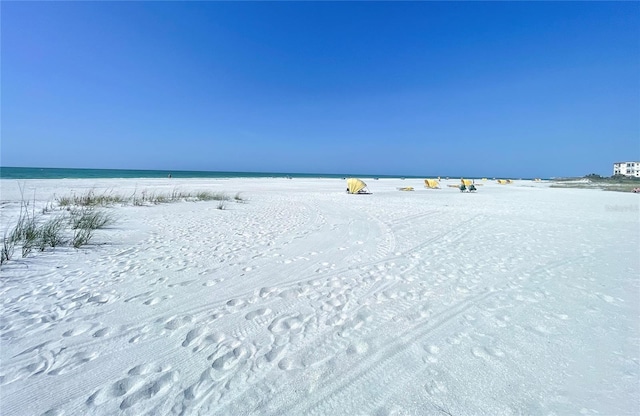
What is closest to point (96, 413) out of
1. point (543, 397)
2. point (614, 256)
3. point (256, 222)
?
point (543, 397)

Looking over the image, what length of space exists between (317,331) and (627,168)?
153m

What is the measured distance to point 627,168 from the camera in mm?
98750

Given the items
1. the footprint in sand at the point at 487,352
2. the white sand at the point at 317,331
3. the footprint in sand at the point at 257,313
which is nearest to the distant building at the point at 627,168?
the white sand at the point at 317,331

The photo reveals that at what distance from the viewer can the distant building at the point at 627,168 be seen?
3627 inches

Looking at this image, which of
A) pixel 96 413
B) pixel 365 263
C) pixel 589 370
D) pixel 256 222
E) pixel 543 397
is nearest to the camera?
pixel 96 413

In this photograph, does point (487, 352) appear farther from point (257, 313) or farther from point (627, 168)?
point (627, 168)

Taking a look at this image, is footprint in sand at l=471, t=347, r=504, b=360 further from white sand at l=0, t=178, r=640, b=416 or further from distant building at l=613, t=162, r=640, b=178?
distant building at l=613, t=162, r=640, b=178

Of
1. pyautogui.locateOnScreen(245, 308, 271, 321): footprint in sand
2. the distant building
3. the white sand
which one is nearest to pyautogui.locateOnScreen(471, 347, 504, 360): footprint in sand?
the white sand

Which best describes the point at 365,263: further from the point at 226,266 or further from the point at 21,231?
the point at 21,231

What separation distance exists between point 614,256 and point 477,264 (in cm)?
347

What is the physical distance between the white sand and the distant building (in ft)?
445

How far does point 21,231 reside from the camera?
5527 millimetres

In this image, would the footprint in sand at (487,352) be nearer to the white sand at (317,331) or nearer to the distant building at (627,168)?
the white sand at (317,331)

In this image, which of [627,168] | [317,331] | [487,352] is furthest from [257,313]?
[627,168]
